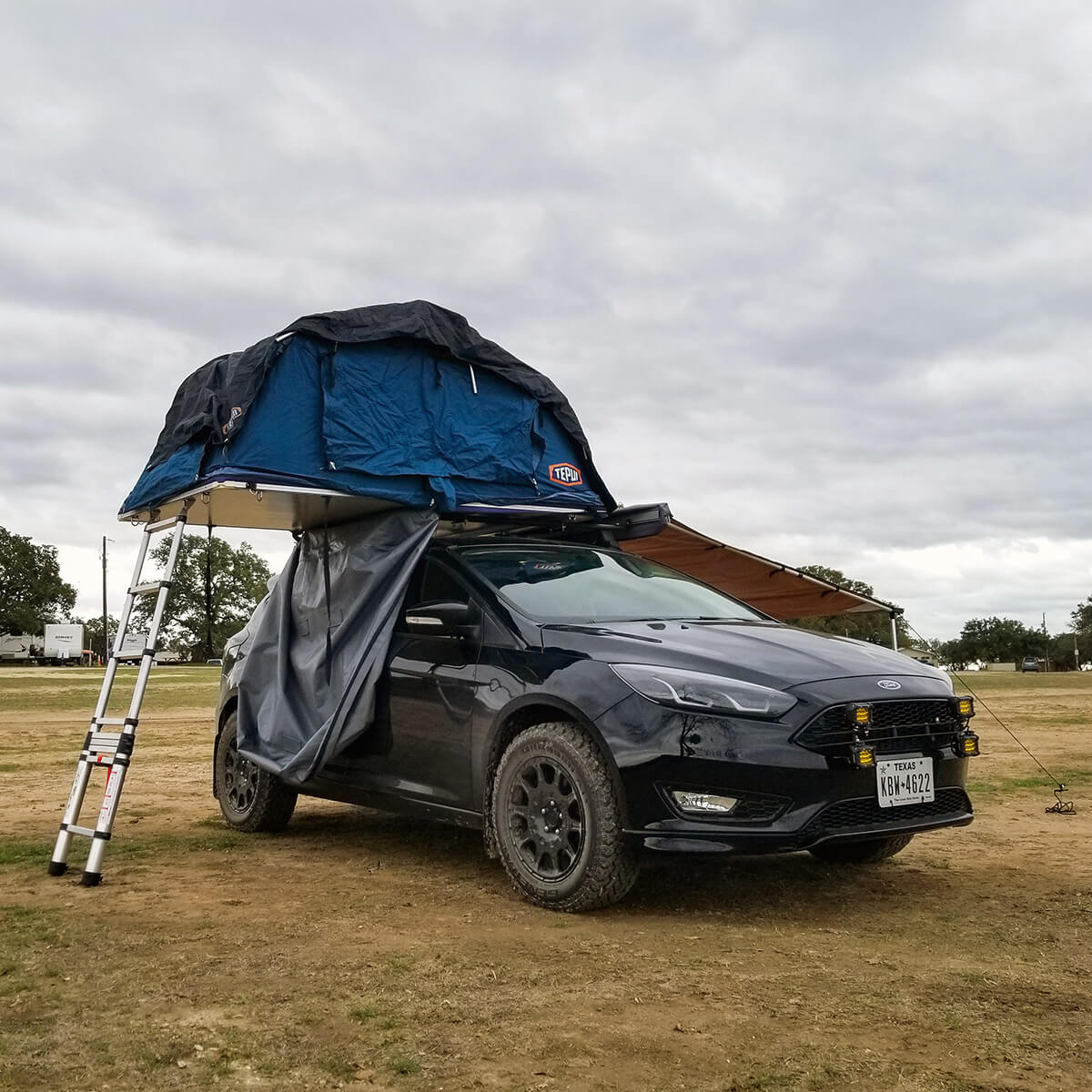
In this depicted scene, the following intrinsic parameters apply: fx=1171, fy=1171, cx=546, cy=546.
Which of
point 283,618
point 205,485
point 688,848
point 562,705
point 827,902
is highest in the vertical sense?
point 205,485

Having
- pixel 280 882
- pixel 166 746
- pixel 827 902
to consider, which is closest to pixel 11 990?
pixel 280 882

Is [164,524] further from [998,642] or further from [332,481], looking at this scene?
[998,642]

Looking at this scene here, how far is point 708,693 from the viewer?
4812 mm

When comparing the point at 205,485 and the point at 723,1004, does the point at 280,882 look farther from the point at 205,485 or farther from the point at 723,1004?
the point at 723,1004

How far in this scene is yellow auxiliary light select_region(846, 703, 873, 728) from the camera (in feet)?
15.8

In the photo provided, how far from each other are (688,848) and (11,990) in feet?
8.21

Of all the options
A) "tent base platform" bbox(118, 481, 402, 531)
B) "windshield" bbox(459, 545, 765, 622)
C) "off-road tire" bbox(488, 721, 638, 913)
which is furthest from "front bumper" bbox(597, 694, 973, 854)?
"tent base platform" bbox(118, 481, 402, 531)

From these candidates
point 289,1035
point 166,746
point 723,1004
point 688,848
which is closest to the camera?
point 289,1035

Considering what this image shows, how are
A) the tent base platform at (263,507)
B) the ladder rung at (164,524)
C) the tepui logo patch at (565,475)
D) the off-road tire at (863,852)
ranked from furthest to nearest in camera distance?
1. the tepui logo patch at (565,475)
2. the ladder rung at (164,524)
3. the tent base platform at (263,507)
4. the off-road tire at (863,852)

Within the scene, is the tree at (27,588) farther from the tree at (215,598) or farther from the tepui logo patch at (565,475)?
the tepui logo patch at (565,475)

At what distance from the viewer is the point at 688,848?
4723 mm

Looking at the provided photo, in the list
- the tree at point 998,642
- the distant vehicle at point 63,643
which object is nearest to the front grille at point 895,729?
the distant vehicle at point 63,643

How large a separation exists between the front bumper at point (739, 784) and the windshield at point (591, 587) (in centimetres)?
113

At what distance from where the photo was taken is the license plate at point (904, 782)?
4.91m
